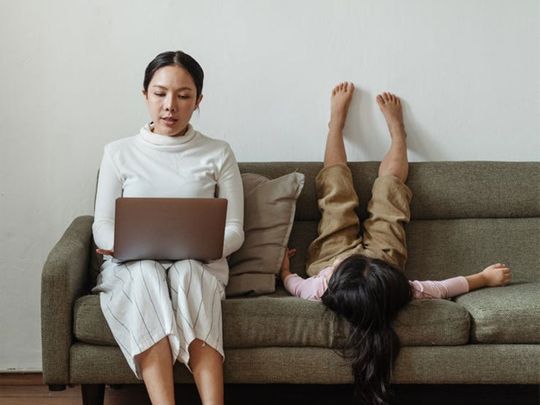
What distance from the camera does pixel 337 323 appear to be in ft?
7.78

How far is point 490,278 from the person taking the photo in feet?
8.79

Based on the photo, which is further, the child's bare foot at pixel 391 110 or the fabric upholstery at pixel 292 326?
the child's bare foot at pixel 391 110

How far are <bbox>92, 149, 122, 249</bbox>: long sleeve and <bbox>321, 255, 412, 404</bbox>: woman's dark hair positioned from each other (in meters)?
0.70

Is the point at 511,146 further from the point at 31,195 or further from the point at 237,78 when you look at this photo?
the point at 31,195

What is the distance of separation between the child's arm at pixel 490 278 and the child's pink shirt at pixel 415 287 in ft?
0.11

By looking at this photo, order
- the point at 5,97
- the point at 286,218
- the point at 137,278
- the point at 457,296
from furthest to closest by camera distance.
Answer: the point at 5,97
the point at 286,218
the point at 457,296
the point at 137,278

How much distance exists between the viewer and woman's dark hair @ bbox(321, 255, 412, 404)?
7.65 feet

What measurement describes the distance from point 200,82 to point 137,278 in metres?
0.70

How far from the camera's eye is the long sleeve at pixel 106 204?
2521 mm

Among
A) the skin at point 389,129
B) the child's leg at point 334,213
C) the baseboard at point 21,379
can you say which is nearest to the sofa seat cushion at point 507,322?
the skin at point 389,129

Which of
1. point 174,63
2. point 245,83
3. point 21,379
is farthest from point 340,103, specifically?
point 21,379

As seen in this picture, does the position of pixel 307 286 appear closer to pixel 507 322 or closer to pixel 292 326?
pixel 292 326

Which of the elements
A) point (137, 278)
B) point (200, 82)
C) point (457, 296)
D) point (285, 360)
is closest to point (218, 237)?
point (137, 278)

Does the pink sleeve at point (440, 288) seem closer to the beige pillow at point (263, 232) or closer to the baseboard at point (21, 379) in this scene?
the beige pillow at point (263, 232)
